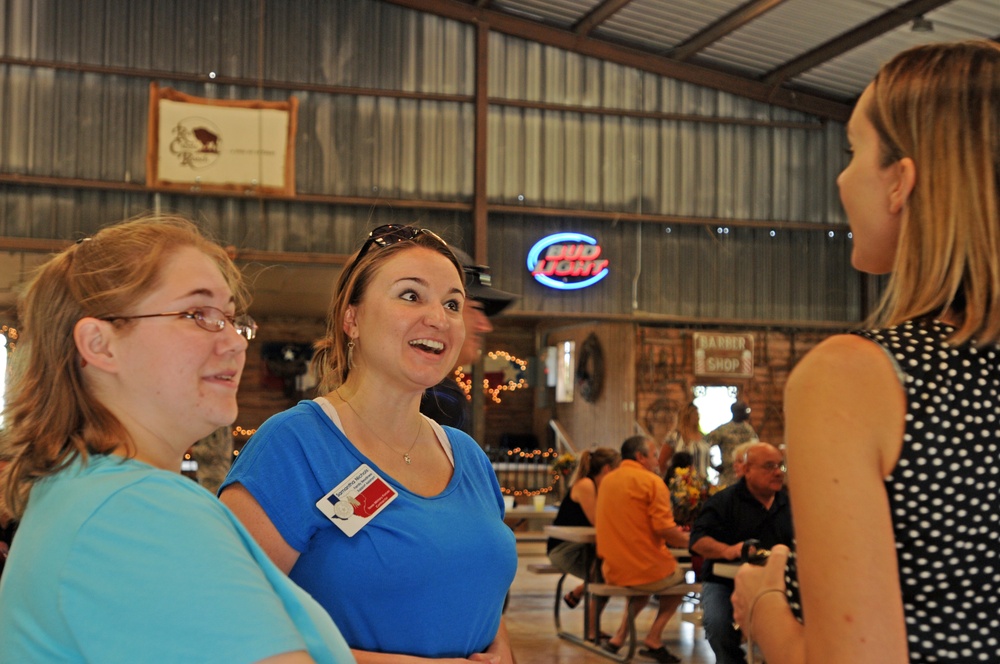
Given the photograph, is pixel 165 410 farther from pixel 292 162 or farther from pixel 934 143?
pixel 292 162

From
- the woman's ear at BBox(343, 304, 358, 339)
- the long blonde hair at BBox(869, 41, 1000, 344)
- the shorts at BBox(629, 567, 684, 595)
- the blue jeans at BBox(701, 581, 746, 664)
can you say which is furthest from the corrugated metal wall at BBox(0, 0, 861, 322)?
the long blonde hair at BBox(869, 41, 1000, 344)

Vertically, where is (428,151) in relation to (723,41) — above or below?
below

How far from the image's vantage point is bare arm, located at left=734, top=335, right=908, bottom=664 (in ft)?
3.70

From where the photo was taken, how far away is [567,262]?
45.9 ft

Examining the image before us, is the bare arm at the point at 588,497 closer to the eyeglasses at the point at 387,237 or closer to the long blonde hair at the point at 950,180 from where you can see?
the eyeglasses at the point at 387,237

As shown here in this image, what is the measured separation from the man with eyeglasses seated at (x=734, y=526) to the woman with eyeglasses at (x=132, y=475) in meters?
4.95

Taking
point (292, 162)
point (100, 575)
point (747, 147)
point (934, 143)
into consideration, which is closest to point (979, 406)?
point (934, 143)

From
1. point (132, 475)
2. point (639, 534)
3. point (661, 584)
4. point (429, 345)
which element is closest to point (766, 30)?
point (639, 534)

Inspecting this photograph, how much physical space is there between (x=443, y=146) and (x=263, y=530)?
39.7 ft

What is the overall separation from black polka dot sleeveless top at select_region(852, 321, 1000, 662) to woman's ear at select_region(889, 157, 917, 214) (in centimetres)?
21

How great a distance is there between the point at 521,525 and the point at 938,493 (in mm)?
13902

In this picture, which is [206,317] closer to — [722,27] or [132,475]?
[132,475]

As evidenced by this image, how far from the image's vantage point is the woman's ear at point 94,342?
1315mm

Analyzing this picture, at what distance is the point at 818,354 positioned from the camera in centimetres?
120
